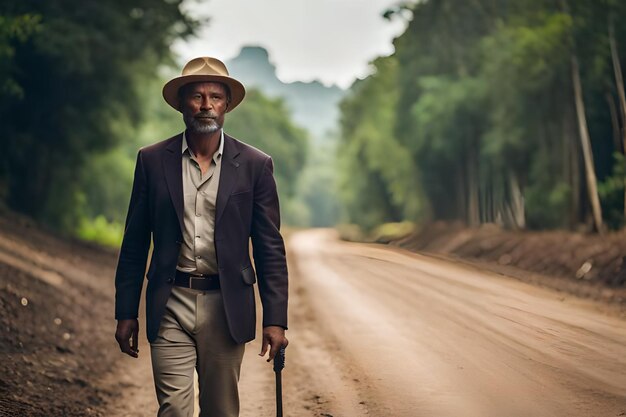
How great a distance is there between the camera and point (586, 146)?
44.4 feet

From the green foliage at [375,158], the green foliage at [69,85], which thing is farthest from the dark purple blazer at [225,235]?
the green foliage at [375,158]

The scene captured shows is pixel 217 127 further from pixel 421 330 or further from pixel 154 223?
pixel 421 330

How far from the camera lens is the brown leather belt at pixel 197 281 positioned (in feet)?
10.2

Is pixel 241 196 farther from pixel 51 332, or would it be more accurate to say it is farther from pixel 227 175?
pixel 51 332

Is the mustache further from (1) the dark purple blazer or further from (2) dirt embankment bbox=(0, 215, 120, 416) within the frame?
(2) dirt embankment bbox=(0, 215, 120, 416)

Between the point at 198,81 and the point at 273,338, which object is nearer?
the point at 273,338

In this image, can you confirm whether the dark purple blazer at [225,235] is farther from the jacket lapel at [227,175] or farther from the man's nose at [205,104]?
the man's nose at [205,104]

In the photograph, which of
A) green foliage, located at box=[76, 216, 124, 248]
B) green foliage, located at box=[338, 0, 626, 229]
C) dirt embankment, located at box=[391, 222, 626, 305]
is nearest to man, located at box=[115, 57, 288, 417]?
dirt embankment, located at box=[391, 222, 626, 305]

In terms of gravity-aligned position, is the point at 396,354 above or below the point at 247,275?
below

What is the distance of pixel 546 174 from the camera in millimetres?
18484

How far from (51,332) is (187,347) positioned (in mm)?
5143

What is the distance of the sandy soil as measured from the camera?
3113 mm

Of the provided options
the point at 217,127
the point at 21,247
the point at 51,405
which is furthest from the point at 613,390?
the point at 21,247

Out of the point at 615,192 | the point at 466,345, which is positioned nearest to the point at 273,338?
the point at 466,345
